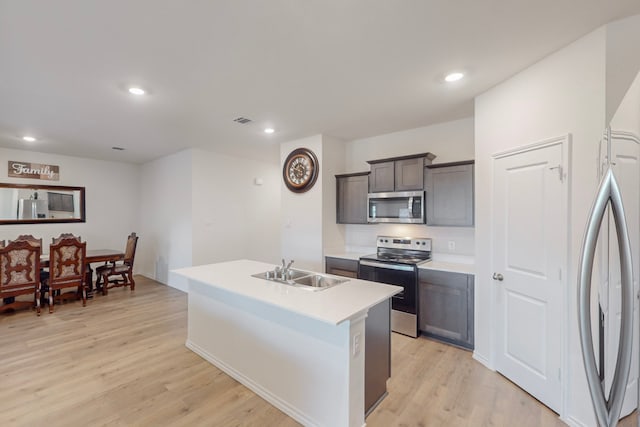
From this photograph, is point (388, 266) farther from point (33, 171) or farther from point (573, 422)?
point (33, 171)

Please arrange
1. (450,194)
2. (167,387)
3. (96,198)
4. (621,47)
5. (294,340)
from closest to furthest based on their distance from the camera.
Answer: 1. (621,47)
2. (294,340)
3. (167,387)
4. (450,194)
5. (96,198)

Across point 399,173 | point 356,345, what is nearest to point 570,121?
point 399,173

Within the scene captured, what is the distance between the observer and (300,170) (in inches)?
174

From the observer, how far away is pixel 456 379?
2441 millimetres

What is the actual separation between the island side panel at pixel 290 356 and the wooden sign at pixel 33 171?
16.1ft

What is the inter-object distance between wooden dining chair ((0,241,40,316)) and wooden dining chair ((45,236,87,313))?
6.1 inches

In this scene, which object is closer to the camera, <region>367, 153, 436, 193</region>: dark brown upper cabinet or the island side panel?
the island side panel

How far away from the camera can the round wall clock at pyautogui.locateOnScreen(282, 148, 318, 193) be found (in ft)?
13.9

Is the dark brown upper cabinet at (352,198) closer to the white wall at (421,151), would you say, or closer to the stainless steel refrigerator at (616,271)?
the white wall at (421,151)

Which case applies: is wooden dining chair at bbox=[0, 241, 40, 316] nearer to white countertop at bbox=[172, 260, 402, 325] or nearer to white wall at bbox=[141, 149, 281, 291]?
white wall at bbox=[141, 149, 281, 291]

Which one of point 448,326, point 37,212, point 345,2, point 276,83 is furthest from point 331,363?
point 37,212

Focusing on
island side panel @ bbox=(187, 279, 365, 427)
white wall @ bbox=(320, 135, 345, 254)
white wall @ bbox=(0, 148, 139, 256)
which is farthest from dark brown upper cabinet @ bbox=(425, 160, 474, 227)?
white wall @ bbox=(0, 148, 139, 256)

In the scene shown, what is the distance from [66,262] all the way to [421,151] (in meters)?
5.49

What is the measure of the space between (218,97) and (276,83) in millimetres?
698
